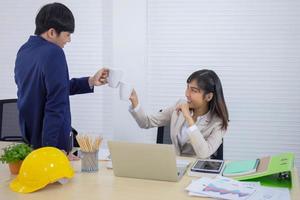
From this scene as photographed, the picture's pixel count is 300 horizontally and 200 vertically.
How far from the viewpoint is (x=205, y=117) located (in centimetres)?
223

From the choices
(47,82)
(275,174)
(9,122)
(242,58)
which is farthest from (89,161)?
(242,58)

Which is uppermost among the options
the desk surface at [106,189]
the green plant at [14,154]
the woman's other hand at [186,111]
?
the woman's other hand at [186,111]

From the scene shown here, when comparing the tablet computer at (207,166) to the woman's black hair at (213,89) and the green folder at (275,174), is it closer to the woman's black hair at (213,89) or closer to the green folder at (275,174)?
the green folder at (275,174)

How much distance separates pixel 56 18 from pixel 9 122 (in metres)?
1.15

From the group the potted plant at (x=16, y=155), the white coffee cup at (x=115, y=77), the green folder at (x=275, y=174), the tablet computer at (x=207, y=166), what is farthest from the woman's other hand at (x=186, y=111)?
the potted plant at (x=16, y=155)

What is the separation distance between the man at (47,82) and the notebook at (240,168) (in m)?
0.85

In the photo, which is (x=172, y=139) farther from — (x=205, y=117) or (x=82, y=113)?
(x=82, y=113)

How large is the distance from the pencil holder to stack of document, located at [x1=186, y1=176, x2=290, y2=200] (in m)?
0.47

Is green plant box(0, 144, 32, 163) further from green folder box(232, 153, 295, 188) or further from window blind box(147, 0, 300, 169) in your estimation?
window blind box(147, 0, 300, 169)

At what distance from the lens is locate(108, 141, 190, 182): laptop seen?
1479mm

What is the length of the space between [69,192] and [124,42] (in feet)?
5.99

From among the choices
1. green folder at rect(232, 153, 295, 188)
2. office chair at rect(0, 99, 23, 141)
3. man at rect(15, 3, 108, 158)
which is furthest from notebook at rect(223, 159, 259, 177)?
office chair at rect(0, 99, 23, 141)

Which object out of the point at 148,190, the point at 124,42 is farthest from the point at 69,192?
the point at 124,42

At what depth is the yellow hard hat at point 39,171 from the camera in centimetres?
144
